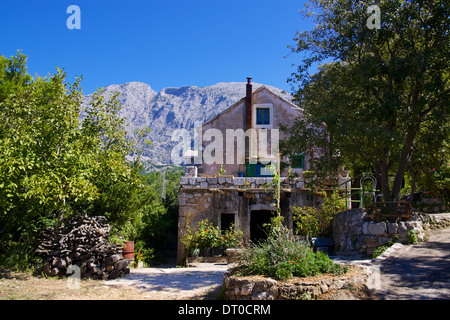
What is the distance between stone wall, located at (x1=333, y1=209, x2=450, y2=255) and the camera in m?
10.6

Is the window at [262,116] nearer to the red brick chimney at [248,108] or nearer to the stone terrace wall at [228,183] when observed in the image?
the red brick chimney at [248,108]

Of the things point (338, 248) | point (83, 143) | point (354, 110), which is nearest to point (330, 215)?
point (338, 248)

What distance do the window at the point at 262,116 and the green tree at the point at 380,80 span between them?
9.02m

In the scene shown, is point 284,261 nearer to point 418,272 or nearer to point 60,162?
point 418,272

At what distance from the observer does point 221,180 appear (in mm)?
15555

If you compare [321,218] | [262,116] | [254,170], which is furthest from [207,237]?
[262,116]

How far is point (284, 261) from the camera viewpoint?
23.6 feet

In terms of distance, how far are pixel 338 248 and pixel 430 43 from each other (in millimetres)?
7032

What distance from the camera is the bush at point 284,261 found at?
699 centimetres

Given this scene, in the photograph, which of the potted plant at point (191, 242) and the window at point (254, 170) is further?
the window at point (254, 170)

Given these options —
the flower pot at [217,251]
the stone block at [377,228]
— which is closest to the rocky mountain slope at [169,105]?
the flower pot at [217,251]

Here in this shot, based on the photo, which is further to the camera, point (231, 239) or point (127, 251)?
point (231, 239)

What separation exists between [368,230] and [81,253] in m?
7.97

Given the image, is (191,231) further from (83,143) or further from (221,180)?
(83,143)
